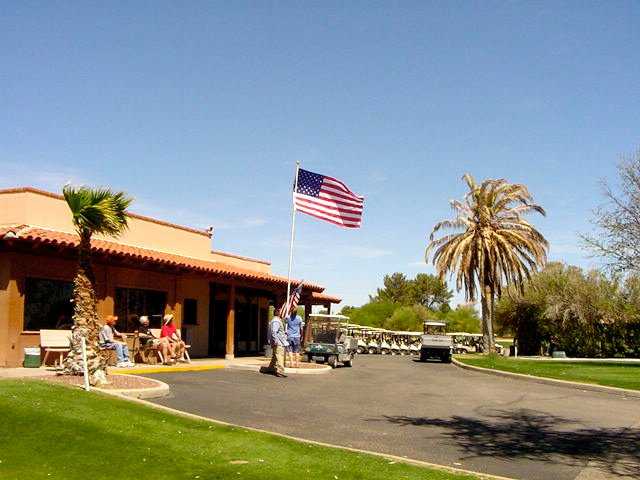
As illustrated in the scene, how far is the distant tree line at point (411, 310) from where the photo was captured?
67.7 metres

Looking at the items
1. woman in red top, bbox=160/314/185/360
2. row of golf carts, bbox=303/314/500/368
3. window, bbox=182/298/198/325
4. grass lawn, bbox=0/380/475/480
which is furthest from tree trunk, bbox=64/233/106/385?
row of golf carts, bbox=303/314/500/368

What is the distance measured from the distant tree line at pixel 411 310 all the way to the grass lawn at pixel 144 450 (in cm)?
4266

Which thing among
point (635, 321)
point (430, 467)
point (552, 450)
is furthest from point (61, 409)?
point (635, 321)

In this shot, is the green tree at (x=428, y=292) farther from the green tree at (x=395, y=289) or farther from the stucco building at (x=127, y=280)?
the stucco building at (x=127, y=280)

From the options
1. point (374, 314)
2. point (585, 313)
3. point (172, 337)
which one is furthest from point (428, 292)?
point (172, 337)

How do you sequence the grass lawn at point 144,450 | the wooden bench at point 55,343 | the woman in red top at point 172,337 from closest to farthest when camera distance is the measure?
the grass lawn at point 144,450, the wooden bench at point 55,343, the woman in red top at point 172,337

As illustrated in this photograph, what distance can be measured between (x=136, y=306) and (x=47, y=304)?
3.73 meters

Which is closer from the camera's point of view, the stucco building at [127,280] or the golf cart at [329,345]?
the stucco building at [127,280]

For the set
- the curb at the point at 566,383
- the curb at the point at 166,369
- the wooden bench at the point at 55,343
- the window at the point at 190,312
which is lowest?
the curb at the point at 566,383

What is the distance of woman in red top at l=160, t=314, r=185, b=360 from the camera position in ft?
70.0

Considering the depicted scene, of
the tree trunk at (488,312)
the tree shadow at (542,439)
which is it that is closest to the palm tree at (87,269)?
the tree shadow at (542,439)

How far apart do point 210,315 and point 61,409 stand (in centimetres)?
1821

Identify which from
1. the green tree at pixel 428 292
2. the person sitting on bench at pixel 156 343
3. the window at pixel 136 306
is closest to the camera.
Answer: the person sitting on bench at pixel 156 343

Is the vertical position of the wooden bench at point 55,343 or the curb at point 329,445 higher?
the wooden bench at point 55,343
